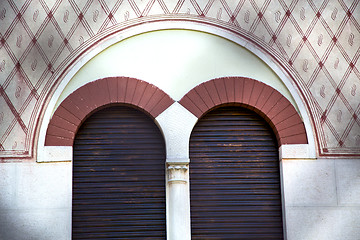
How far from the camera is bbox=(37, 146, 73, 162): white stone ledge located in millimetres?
12203

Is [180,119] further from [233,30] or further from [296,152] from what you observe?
[296,152]

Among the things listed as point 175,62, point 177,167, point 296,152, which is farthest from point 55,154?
point 296,152

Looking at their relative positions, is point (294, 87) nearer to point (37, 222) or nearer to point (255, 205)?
point (255, 205)

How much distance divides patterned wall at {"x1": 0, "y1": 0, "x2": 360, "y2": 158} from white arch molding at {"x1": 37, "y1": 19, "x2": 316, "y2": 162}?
0.09m

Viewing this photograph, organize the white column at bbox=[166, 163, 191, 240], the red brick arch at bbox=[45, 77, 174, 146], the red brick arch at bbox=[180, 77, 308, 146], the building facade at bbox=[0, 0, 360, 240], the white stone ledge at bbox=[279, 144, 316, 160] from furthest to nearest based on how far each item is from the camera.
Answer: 1. the red brick arch at bbox=[180, 77, 308, 146]
2. the white stone ledge at bbox=[279, 144, 316, 160]
3. the red brick arch at bbox=[45, 77, 174, 146]
4. the building facade at bbox=[0, 0, 360, 240]
5. the white column at bbox=[166, 163, 191, 240]

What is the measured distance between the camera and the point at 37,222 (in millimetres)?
11977

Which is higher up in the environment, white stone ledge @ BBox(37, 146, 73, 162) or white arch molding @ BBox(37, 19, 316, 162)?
white arch molding @ BBox(37, 19, 316, 162)

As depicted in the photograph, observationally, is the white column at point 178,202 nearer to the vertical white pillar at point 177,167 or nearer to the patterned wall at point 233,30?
the vertical white pillar at point 177,167

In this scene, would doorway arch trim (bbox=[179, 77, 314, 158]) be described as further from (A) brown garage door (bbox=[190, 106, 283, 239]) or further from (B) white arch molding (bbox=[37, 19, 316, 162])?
(A) brown garage door (bbox=[190, 106, 283, 239])

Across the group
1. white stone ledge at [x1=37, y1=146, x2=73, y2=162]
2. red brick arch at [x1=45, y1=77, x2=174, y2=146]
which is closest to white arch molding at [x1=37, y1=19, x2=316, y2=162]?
white stone ledge at [x1=37, y1=146, x2=73, y2=162]

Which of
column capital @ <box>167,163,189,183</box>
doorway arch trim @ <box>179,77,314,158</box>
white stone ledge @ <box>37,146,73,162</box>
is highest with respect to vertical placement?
doorway arch trim @ <box>179,77,314,158</box>

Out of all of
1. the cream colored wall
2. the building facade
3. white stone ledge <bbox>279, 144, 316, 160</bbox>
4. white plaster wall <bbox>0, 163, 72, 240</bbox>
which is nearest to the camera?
white plaster wall <bbox>0, 163, 72, 240</bbox>

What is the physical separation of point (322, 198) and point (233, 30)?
10.1 feet

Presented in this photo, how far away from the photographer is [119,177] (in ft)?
Result: 40.7
